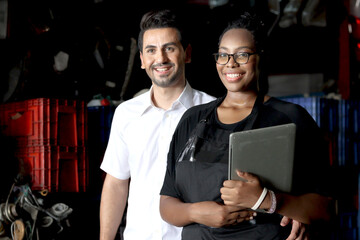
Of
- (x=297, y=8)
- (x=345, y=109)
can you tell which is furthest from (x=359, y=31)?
(x=345, y=109)

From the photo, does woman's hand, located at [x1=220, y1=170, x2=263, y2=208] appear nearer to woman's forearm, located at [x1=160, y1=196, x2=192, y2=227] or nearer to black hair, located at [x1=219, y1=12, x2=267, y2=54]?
woman's forearm, located at [x1=160, y1=196, x2=192, y2=227]

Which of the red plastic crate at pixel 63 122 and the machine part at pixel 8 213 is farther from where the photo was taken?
the red plastic crate at pixel 63 122

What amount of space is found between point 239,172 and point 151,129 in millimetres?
874

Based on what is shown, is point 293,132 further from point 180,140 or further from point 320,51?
point 320,51

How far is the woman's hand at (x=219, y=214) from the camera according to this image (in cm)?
136

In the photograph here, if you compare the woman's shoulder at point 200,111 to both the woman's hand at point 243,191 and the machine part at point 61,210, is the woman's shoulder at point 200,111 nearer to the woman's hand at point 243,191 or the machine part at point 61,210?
the woman's hand at point 243,191

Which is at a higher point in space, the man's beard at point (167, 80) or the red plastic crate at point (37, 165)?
the man's beard at point (167, 80)

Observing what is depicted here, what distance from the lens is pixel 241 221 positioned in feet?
4.56

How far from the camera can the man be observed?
6.67 feet

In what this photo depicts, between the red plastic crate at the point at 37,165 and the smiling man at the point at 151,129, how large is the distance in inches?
35.3

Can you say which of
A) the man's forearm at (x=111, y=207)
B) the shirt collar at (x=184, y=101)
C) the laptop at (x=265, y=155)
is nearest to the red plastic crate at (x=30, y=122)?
the man's forearm at (x=111, y=207)

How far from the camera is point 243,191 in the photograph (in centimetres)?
130

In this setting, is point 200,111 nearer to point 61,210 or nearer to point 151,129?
point 151,129

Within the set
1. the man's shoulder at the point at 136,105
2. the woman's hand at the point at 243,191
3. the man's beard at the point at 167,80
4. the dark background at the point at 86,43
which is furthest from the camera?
the dark background at the point at 86,43
